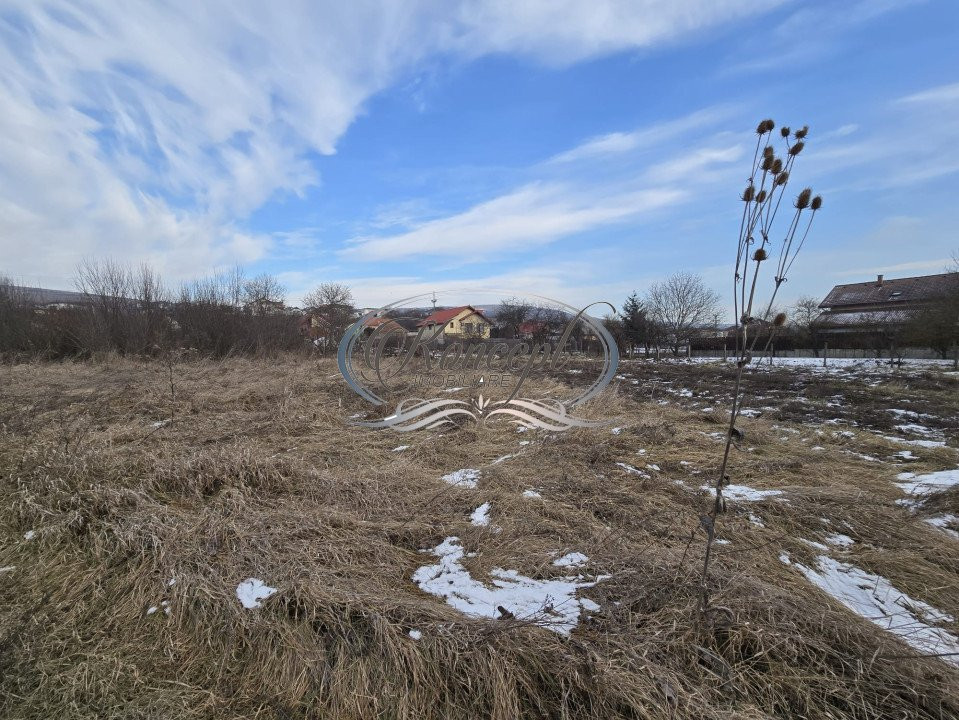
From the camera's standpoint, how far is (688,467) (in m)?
4.37

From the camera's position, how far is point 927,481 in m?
4.00

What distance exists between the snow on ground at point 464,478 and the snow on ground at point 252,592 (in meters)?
1.86

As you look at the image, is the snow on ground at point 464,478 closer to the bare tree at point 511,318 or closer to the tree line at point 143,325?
the bare tree at point 511,318

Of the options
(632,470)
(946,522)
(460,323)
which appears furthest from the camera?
(460,323)

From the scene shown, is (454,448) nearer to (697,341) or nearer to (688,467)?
(688,467)

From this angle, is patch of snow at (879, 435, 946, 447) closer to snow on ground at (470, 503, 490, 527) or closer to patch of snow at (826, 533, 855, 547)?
patch of snow at (826, 533, 855, 547)

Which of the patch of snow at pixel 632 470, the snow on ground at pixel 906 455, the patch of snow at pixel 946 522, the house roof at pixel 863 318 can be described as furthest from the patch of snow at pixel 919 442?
the house roof at pixel 863 318

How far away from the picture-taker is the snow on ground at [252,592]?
7.20 ft

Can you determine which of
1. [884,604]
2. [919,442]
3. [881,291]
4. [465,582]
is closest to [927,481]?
[919,442]

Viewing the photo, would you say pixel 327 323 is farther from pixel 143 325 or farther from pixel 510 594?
pixel 510 594

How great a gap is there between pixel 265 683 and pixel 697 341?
4015 centimetres

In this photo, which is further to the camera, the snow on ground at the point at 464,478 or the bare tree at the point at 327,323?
the bare tree at the point at 327,323

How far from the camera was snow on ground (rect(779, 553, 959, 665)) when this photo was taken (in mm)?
1948

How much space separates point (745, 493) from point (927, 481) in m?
1.92
